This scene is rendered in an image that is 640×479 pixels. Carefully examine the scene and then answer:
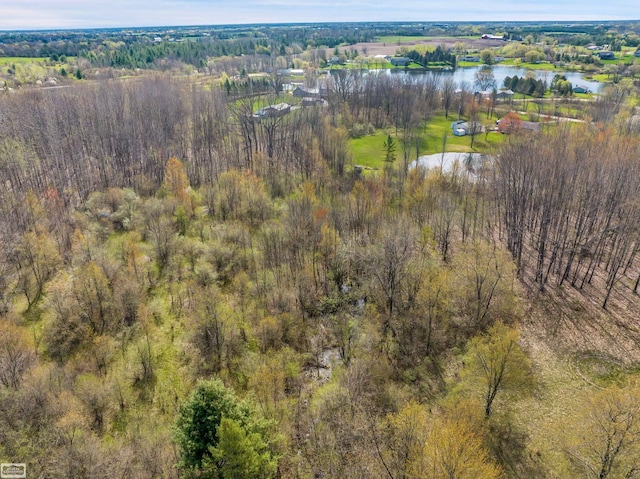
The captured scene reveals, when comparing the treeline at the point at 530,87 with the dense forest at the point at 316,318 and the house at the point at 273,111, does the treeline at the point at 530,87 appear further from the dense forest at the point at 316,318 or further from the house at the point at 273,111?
the house at the point at 273,111

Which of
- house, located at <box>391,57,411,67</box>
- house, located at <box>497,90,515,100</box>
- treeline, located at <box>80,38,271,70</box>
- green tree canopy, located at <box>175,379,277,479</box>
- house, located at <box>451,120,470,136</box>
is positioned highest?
treeline, located at <box>80,38,271,70</box>

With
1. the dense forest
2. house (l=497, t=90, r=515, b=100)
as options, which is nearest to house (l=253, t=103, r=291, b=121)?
the dense forest

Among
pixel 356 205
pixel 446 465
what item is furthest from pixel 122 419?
pixel 356 205

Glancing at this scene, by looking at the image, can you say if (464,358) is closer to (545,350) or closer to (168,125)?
(545,350)

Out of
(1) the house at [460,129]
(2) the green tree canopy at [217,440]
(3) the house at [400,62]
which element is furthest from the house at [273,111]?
(3) the house at [400,62]

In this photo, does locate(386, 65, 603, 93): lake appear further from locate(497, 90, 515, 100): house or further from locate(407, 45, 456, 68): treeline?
locate(497, 90, 515, 100): house

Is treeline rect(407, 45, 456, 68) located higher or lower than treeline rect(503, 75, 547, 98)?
higher

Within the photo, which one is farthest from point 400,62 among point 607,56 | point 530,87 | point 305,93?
point 305,93
